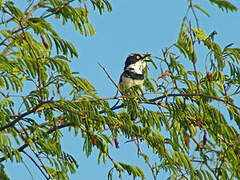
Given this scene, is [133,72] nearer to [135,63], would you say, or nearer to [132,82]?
[132,82]

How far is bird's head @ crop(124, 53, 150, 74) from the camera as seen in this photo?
24.5 feet

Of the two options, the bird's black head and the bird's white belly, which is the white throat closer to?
the bird's black head

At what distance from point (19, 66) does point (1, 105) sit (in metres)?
0.59

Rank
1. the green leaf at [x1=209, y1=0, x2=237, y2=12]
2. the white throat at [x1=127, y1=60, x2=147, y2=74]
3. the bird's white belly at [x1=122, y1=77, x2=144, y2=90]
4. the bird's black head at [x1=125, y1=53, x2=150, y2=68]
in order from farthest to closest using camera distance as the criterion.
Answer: the bird's black head at [x1=125, y1=53, x2=150, y2=68] < the white throat at [x1=127, y1=60, x2=147, y2=74] < the bird's white belly at [x1=122, y1=77, x2=144, y2=90] < the green leaf at [x1=209, y1=0, x2=237, y2=12]

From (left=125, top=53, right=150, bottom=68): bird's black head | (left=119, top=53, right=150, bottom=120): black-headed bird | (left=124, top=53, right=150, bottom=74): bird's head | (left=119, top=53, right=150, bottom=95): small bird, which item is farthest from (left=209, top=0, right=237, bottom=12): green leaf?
(left=125, top=53, right=150, bottom=68): bird's black head

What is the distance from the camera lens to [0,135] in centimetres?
452

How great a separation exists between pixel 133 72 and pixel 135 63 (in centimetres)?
47

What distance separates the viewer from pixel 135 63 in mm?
7711

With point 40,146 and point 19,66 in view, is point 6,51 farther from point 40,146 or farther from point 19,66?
point 40,146

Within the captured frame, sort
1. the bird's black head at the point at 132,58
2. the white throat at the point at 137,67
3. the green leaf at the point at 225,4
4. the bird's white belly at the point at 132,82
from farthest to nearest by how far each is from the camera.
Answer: the bird's black head at the point at 132,58 → the white throat at the point at 137,67 → the bird's white belly at the point at 132,82 → the green leaf at the point at 225,4

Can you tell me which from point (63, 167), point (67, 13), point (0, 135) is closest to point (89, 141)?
point (63, 167)

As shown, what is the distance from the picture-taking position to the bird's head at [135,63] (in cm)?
746

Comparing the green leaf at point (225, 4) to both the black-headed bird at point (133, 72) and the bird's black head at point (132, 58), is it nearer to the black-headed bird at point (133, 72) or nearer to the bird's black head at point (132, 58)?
the black-headed bird at point (133, 72)

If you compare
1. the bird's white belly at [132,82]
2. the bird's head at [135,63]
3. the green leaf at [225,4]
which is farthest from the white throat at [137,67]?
the green leaf at [225,4]
